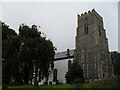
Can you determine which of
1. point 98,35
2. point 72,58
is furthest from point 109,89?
point 72,58

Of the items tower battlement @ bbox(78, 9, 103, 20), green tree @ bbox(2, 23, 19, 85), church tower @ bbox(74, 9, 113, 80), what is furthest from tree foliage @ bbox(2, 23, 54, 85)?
tower battlement @ bbox(78, 9, 103, 20)

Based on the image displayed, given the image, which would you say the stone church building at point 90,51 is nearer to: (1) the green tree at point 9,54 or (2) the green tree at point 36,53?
(2) the green tree at point 36,53

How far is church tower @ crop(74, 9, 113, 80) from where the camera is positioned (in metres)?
60.4

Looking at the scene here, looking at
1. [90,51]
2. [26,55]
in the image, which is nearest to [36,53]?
[26,55]

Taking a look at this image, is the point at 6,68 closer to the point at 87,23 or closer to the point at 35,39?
the point at 35,39

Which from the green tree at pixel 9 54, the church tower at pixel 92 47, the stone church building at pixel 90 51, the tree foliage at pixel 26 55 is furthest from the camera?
the stone church building at pixel 90 51

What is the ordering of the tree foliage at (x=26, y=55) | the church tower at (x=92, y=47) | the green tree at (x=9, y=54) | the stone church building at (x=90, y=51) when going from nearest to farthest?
the tree foliage at (x=26, y=55), the green tree at (x=9, y=54), the church tower at (x=92, y=47), the stone church building at (x=90, y=51)

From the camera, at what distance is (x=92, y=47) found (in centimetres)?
6341

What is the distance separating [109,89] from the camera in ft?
43.0

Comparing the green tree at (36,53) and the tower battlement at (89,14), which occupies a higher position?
the tower battlement at (89,14)

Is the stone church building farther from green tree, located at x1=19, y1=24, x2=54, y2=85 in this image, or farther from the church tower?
green tree, located at x1=19, y1=24, x2=54, y2=85

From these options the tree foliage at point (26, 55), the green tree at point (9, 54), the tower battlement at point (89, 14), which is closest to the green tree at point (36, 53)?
the tree foliage at point (26, 55)

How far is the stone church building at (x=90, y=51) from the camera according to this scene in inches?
2382

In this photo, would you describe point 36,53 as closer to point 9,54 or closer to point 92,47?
point 9,54
